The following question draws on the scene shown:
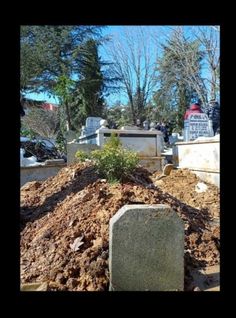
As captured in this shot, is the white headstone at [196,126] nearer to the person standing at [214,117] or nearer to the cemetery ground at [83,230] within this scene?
the person standing at [214,117]

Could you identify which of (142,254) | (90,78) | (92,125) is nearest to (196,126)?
(92,125)

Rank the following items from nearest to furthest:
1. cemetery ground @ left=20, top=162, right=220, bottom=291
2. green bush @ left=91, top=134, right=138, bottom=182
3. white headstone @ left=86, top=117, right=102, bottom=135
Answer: cemetery ground @ left=20, top=162, right=220, bottom=291
green bush @ left=91, top=134, right=138, bottom=182
white headstone @ left=86, top=117, right=102, bottom=135

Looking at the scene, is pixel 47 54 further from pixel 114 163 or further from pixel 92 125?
pixel 114 163

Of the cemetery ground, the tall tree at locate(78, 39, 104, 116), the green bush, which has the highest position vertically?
the tall tree at locate(78, 39, 104, 116)

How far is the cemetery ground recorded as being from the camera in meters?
3.26

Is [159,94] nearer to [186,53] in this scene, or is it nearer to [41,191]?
[186,53]

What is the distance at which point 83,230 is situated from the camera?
13.0 ft

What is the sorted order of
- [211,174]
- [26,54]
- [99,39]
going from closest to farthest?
[211,174] → [26,54] → [99,39]

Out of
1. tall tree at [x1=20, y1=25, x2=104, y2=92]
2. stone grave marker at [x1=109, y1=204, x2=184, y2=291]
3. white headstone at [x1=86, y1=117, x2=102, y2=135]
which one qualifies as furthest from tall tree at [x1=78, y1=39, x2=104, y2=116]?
stone grave marker at [x1=109, y1=204, x2=184, y2=291]

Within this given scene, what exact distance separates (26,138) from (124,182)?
9728 millimetres

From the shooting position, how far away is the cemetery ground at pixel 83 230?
326cm

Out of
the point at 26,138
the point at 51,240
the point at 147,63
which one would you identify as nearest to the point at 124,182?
the point at 51,240

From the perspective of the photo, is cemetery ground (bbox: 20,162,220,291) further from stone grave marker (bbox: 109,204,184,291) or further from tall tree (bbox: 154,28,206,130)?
tall tree (bbox: 154,28,206,130)

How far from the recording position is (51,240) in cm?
403
